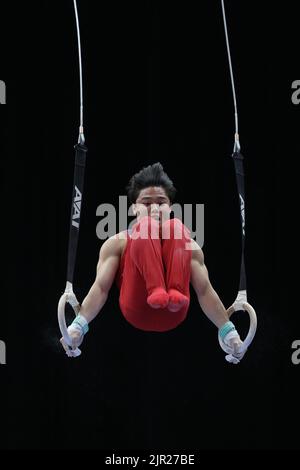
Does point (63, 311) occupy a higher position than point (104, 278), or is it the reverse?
point (104, 278)

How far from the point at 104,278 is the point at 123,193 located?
1.48m

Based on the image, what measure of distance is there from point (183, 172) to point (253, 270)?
2.46 feet

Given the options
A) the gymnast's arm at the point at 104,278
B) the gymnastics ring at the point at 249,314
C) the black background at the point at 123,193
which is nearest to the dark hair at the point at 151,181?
the gymnast's arm at the point at 104,278

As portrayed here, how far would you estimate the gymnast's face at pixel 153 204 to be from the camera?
308 centimetres

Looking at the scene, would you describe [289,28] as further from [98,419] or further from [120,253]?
[98,419]

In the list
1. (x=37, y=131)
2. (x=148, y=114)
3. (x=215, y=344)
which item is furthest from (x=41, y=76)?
(x=215, y=344)

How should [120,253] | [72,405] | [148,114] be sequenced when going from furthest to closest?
1. [148,114]
2. [72,405]
3. [120,253]

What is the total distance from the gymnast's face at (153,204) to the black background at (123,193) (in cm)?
122

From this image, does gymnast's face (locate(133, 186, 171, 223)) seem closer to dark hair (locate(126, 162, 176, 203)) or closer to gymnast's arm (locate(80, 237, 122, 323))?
dark hair (locate(126, 162, 176, 203))

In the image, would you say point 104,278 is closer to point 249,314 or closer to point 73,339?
point 73,339

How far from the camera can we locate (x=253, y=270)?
4.41m

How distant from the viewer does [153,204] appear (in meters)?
A: 3.10

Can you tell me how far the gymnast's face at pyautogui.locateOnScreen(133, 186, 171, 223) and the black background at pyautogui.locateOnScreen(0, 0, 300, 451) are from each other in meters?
1.22

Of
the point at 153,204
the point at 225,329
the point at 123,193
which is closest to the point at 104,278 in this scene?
the point at 153,204
